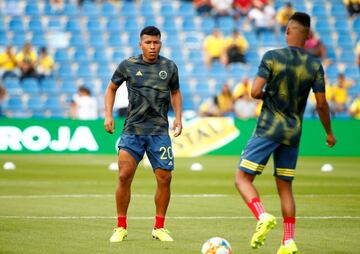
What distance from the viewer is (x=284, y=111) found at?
950cm

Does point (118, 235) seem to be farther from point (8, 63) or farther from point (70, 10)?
point (70, 10)

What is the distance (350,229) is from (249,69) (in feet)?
75.1

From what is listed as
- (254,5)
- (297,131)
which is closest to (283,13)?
(254,5)

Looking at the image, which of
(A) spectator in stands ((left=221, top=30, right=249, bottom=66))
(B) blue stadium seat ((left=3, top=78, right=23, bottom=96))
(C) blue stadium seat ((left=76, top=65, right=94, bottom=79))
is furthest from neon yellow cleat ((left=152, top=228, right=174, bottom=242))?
(C) blue stadium seat ((left=76, top=65, right=94, bottom=79))

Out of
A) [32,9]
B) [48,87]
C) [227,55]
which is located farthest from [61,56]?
[227,55]

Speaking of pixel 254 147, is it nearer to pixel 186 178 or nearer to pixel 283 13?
pixel 186 178

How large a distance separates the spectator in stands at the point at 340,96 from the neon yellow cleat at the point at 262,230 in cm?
2415

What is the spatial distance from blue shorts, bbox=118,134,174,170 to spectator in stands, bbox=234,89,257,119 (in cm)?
2023

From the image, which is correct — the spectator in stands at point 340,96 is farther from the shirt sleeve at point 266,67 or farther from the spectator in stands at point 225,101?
the shirt sleeve at point 266,67

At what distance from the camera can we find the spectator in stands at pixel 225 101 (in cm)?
3158

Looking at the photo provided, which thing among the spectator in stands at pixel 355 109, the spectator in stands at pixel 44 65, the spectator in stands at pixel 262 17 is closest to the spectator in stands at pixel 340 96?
the spectator in stands at pixel 355 109

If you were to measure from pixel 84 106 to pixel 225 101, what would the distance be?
14.5 feet

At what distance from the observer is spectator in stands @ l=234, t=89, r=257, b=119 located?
3125cm

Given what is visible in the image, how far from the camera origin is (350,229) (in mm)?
11836
